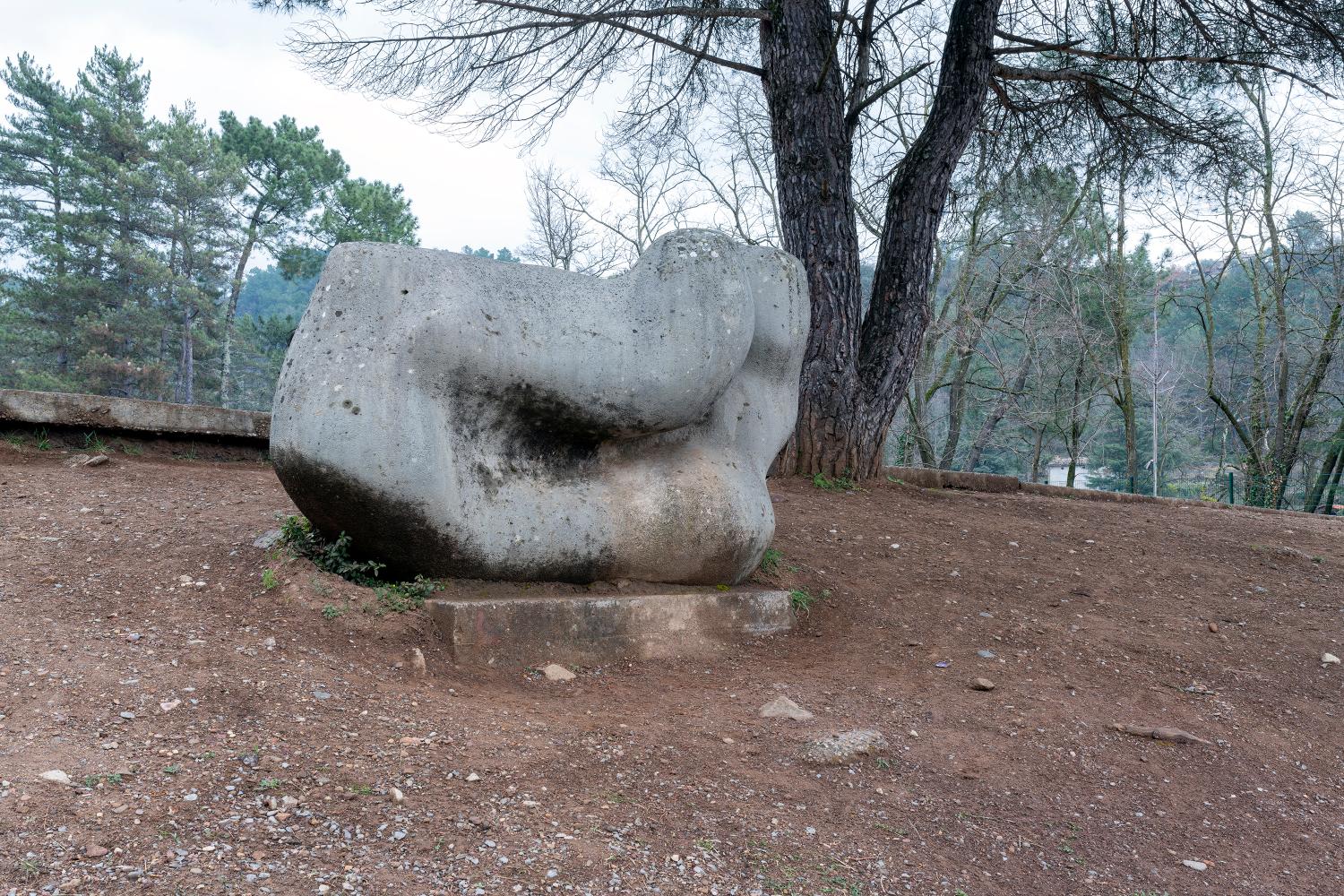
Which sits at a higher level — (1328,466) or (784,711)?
(1328,466)

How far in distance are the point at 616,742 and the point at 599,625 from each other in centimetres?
80

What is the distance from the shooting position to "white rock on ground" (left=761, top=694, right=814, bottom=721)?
9.53 feet

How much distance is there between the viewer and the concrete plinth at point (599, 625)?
3.15m

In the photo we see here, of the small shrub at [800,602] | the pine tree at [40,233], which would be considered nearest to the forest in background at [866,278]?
the pine tree at [40,233]

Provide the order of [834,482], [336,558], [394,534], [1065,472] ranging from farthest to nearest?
[1065,472]
[834,482]
[336,558]
[394,534]

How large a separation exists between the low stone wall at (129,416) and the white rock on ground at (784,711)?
309 centimetres

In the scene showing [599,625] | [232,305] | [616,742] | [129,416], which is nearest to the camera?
[616,742]

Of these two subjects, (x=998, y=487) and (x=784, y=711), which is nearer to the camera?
(x=784, y=711)

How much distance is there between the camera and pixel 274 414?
10.4 feet

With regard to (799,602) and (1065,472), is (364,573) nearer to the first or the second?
(799,602)

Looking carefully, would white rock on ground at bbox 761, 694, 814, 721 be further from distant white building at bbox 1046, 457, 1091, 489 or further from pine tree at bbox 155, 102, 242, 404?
distant white building at bbox 1046, 457, 1091, 489

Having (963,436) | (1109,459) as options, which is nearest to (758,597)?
(963,436)

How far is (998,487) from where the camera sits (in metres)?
7.77

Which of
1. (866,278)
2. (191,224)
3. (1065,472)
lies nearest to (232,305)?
(191,224)
